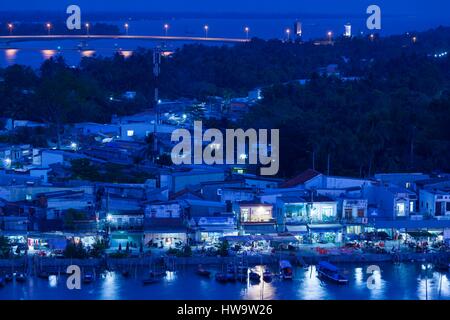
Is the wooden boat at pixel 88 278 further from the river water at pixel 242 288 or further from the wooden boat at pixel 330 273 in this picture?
the wooden boat at pixel 330 273

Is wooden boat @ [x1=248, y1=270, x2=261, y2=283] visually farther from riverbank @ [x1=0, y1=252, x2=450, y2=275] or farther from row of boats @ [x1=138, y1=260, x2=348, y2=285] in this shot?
riverbank @ [x1=0, y1=252, x2=450, y2=275]

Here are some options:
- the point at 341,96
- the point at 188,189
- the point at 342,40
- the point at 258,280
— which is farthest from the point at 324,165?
the point at 342,40

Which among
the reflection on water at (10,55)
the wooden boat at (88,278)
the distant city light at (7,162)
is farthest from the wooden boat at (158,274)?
the reflection on water at (10,55)

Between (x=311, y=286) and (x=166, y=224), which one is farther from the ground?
(x=166, y=224)

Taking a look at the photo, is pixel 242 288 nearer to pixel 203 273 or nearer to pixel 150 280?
pixel 203 273

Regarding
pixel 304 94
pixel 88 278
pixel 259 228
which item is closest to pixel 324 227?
pixel 259 228

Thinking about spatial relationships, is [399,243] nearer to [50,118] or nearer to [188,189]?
[188,189]
